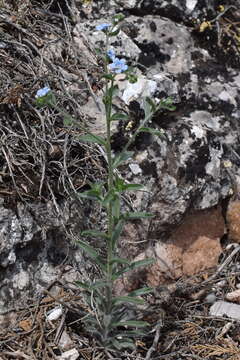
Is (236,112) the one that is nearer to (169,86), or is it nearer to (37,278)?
(169,86)

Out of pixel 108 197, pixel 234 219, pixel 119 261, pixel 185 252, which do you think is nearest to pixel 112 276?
pixel 119 261

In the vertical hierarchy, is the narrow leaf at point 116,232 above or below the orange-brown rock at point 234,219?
above

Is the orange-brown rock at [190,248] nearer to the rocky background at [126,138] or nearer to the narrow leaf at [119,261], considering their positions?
the rocky background at [126,138]

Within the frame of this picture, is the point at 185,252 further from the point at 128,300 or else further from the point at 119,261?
the point at 119,261

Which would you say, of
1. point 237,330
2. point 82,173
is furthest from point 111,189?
point 237,330

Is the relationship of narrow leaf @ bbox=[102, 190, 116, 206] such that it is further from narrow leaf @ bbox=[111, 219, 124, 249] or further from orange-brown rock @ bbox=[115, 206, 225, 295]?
orange-brown rock @ bbox=[115, 206, 225, 295]

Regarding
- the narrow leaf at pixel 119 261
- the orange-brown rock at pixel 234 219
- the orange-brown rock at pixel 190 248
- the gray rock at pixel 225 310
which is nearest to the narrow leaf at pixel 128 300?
the narrow leaf at pixel 119 261

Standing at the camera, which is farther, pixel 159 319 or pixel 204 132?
pixel 204 132
